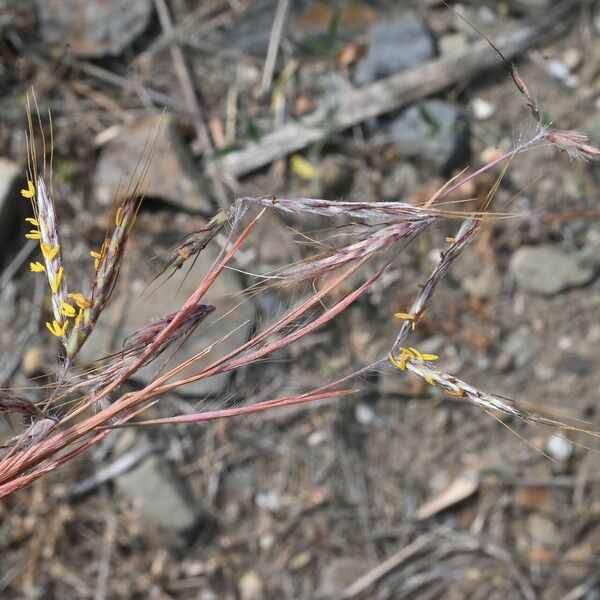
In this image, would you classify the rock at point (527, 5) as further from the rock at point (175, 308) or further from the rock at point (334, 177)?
the rock at point (175, 308)

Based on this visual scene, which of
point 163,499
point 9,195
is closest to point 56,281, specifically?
point 163,499

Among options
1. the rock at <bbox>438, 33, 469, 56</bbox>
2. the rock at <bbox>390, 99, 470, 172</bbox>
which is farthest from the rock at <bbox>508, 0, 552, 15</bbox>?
the rock at <bbox>390, 99, 470, 172</bbox>

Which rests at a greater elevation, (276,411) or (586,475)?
(276,411)

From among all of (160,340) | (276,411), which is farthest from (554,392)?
(160,340)

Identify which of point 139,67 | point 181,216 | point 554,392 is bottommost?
point 554,392

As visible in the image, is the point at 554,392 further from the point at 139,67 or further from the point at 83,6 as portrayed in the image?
the point at 83,6

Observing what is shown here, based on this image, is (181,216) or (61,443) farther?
(181,216)

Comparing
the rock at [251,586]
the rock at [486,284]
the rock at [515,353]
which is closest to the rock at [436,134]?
the rock at [486,284]

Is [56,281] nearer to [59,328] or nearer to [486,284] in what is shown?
[59,328]

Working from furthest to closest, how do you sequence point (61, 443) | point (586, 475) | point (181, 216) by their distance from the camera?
point (181, 216) → point (586, 475) → point (61, 443)
